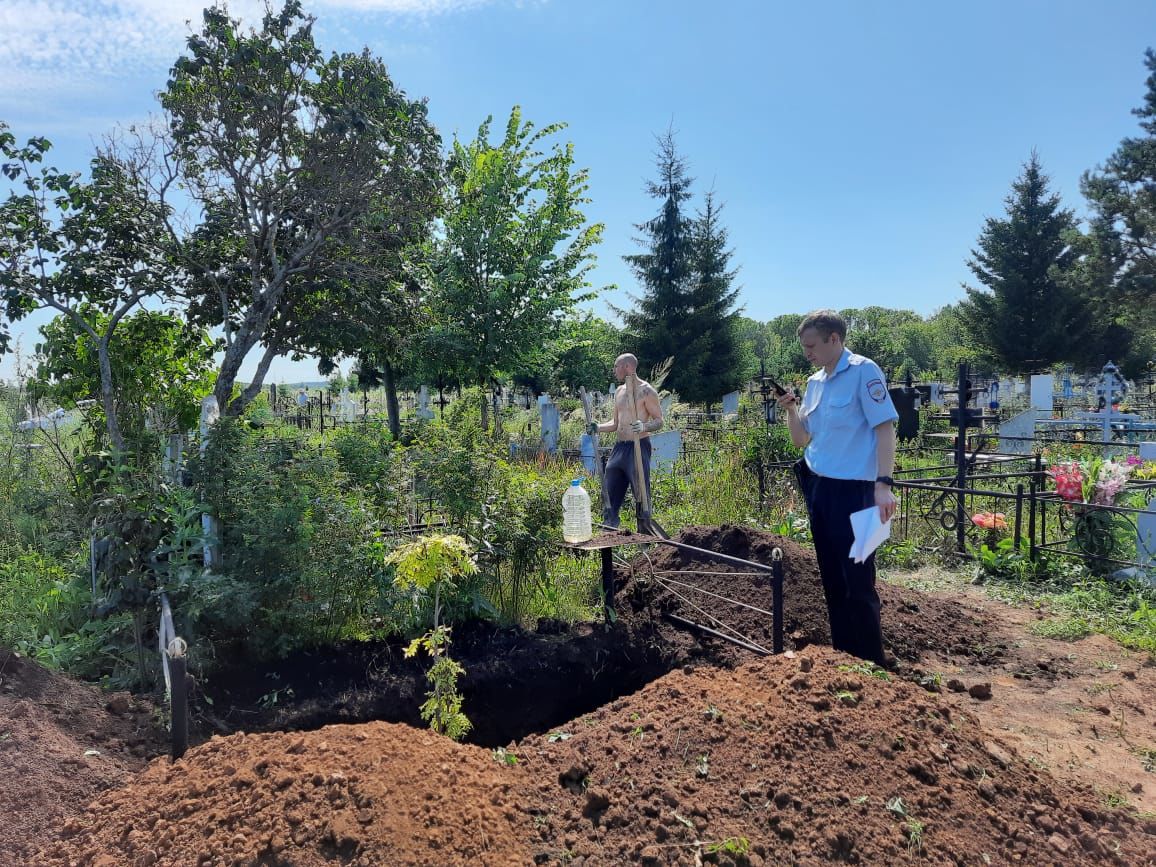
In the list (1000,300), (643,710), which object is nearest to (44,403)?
(643,710)

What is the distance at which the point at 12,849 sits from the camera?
2.10 metres

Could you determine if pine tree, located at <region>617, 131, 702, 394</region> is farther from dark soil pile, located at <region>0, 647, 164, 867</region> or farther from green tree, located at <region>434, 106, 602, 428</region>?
dark soil pile, located at <region>0, 647, 164, 867</region>

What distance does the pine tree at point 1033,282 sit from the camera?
1081 inches

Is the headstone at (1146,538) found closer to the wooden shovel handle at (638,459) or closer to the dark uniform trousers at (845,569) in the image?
the dark uniform trousers at (845,569)

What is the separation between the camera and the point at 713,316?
81.4ft

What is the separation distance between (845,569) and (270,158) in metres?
7.31

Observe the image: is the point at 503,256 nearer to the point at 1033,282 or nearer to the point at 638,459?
the point at 638,459

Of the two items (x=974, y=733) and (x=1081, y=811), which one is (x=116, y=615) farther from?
(x=1081, y=811)

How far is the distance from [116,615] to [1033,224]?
32760mm

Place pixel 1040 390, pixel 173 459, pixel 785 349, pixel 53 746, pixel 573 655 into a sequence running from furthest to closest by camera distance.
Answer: pixel 785 349
pixel 1040 390
pixel 573 655
pixel 173 459
pixel 53 746

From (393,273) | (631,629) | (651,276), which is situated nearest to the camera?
(631,629)

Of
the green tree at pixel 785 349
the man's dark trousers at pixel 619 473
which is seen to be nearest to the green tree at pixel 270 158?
the man's dark trousers at pixel 619 473

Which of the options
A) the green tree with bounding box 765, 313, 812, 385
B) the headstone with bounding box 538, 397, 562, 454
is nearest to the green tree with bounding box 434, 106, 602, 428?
the headstone with bounding box 538, 397, 562, 454

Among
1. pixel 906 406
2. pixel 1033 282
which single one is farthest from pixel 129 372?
pixel 1033 282
